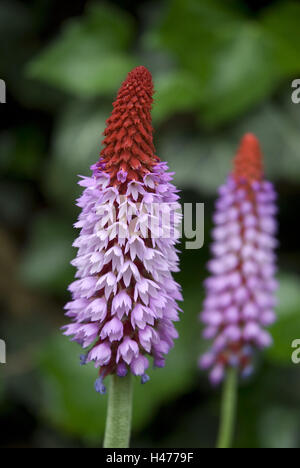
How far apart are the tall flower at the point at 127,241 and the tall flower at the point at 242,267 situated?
0.64 metres

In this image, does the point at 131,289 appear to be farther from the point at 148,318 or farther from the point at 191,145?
the point at 191,145

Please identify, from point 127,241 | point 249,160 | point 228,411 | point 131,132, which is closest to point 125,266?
point 127,241

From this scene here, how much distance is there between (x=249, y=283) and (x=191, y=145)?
1303 mm

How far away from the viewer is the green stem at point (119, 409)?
3.73 ft

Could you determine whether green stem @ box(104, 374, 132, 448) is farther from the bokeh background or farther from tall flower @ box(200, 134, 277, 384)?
the bokeh background

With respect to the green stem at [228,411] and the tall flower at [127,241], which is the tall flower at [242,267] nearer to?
the green stem at [228,411]

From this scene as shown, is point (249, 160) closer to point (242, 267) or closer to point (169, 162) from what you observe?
point (242, 267)

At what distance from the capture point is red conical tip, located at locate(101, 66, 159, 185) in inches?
41.1

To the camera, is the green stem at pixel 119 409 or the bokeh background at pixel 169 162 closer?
the green stem at pixel 119 409

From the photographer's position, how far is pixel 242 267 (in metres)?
1.76

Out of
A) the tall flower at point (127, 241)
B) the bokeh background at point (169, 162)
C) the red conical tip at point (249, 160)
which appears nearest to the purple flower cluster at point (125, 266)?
the tall flower at point (127, 241)

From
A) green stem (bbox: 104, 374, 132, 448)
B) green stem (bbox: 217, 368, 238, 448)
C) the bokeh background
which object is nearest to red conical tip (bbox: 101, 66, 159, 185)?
green stem (bbox: 104, 374, 132, 448)

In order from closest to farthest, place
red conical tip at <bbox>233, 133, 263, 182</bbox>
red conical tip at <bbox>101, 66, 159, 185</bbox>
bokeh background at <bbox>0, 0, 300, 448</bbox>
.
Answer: red conical tip at <bbox>101, 66, 159, 185</bbox>
red conical tip at <bbox>233, 133, 263, 182</bbox>
bokeh background at <bbox>0, 0, 300, 448</bbox>

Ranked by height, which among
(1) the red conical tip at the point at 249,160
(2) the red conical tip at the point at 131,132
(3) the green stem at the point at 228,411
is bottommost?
(3) the green stem at the point at 228,411
